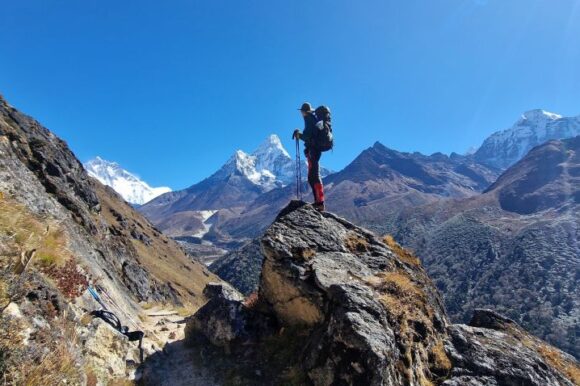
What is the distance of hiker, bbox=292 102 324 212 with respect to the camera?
58.7 ft

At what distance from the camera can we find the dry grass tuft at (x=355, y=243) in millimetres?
15080

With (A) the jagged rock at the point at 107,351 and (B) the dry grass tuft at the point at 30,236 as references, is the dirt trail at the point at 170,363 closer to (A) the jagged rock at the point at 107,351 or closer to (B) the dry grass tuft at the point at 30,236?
(A) the jagged rock at the point at 107,351

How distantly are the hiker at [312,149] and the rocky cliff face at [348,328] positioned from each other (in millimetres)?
1969

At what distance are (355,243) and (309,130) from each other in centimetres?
565

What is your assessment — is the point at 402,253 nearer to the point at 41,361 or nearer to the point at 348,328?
the point at 348,328

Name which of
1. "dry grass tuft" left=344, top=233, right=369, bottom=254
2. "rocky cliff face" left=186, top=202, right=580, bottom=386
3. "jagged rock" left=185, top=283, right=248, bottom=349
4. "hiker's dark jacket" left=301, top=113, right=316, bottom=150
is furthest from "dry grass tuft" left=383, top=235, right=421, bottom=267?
"jagged rock" left=185, top=283, right=248, bottom=349

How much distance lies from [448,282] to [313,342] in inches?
7797

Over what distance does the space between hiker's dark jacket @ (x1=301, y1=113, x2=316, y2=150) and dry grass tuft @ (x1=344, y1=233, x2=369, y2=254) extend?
462 cm

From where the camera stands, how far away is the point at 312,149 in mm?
17938

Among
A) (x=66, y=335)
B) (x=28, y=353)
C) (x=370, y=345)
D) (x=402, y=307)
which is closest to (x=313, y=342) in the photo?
(x=370, y=345)

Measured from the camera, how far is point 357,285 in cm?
1155

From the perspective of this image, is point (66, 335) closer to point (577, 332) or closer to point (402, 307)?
point (402, 307)

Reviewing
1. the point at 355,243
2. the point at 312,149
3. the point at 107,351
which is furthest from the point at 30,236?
the point at 312,149

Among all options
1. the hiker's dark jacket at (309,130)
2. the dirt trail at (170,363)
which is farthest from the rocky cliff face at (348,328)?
the hiker's dark jacket at (309,130)
